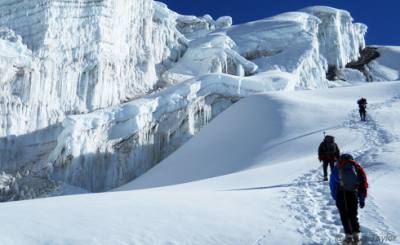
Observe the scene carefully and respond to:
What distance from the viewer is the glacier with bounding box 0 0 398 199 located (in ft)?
76.5

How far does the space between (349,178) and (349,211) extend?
47cm

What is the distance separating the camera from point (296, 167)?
14375 mm

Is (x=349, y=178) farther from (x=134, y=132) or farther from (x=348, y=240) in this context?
(x=134, y=132)

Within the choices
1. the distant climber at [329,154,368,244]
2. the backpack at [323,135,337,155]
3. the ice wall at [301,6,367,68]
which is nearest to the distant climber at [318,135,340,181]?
the backpack at [323,135,337,155]

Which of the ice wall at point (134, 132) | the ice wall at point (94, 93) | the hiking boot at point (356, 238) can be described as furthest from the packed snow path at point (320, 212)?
the ice wall at point (94, 93)

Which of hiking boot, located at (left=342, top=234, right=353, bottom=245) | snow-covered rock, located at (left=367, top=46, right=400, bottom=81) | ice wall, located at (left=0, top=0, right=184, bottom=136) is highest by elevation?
snow-covered rock, located at (left=367, top=46, right=400, bottom=81)

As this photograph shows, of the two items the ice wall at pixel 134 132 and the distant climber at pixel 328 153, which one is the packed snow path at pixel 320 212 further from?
the ice wall at pixel 134 132

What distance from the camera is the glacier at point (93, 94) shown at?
918 inches

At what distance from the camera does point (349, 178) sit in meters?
6.98

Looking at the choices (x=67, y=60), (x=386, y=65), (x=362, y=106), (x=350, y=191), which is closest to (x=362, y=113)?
(x=362, y=106)

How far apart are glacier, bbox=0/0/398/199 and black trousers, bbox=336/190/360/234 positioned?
57.4ft

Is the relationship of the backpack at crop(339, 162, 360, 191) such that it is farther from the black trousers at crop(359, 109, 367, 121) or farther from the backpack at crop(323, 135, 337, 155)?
the black trousers at crop(359, 109, 367, 121)

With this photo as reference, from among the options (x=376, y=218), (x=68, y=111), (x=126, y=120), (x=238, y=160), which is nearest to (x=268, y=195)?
(x=376, y=218)

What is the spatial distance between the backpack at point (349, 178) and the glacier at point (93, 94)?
1754 centimetres
